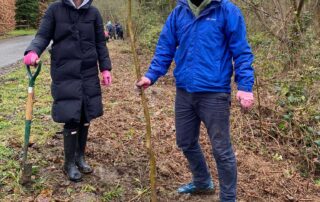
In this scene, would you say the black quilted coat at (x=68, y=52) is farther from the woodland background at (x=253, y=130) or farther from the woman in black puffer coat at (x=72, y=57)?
the woodland background at (x=253, y=130)

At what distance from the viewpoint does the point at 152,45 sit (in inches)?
728

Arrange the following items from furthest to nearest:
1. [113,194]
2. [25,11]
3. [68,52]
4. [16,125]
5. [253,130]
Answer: [25,11] → [253,130] → [16,125] → [113,194] → [68,52]

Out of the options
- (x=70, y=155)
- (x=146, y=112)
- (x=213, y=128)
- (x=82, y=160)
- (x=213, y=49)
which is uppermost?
(x=213, y=49)

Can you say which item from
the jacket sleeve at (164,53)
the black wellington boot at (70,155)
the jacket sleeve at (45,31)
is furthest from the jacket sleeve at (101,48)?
the black wellington boot at (70,155)

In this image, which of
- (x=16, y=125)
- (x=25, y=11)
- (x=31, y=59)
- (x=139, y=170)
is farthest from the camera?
(x=25, y=11)

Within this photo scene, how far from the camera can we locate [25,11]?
141 ft

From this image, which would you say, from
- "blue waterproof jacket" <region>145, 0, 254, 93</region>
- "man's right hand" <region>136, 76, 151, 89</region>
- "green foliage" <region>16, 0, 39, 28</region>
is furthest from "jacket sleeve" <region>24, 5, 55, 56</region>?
"green foliage" <region>16, 0, 39, 28</region>

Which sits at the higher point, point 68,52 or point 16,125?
point 68,52

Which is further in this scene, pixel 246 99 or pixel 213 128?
pixel 213 128

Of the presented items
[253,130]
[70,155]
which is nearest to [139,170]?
[70,155]

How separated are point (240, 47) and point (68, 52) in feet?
5.05

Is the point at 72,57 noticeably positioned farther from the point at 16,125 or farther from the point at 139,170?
the point at 16,125

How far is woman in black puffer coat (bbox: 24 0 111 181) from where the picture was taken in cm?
380

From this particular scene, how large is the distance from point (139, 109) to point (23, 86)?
11.4 feet
